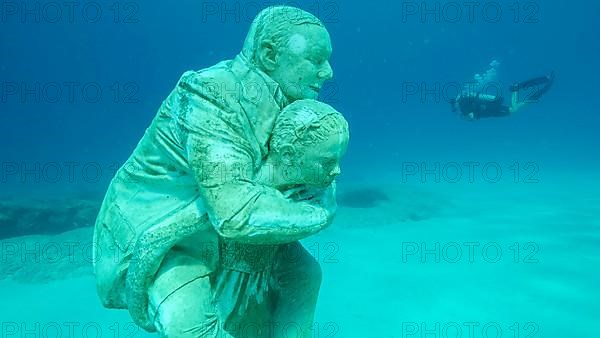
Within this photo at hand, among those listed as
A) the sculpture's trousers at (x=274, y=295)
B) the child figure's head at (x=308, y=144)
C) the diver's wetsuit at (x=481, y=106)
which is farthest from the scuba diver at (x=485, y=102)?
the child figure's head at (x=308, y=144)

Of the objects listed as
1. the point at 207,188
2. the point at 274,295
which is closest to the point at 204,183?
the point at 207,188

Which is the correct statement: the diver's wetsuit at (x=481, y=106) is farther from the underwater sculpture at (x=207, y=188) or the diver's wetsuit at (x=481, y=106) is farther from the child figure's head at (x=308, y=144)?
the child figure's head at (x=308, y=144)

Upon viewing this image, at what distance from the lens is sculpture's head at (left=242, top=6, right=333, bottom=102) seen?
2.35 m

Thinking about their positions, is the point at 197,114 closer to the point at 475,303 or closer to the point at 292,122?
the point at 292,122

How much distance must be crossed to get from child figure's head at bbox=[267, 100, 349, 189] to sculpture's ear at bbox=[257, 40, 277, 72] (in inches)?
10.4

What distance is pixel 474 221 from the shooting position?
1330 cm

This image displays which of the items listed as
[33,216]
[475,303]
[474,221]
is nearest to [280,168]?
[475,303]

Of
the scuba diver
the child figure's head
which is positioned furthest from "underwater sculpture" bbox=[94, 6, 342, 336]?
the scuba diver

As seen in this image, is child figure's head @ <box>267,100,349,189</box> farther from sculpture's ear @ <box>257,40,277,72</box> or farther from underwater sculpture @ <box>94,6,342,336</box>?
sculpture's ear @ <box>257,40,277,72</box>

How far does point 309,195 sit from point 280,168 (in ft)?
0.67

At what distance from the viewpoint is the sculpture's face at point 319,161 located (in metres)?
2.18

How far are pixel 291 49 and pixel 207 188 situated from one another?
0.82m

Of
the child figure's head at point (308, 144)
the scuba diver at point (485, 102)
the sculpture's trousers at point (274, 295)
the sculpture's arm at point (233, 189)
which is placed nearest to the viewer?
the sculpture's arm at point (233, 189)

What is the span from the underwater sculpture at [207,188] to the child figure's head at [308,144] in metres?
0.12
